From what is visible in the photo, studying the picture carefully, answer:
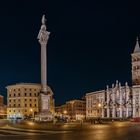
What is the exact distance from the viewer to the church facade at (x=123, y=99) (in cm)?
16862

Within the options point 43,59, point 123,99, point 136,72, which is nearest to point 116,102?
point 123,99

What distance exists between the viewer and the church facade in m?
169

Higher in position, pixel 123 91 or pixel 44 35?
pixel 44 35

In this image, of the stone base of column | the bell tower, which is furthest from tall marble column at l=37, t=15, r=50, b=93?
the bell tower

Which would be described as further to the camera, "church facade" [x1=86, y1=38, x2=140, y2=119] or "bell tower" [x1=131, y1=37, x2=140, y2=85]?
"bell tower" [x1=131, y1=37, x2=140, y2=85]

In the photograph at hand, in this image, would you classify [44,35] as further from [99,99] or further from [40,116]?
[99,99]

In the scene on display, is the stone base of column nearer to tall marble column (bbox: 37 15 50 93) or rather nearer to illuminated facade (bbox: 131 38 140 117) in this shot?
tall marble column (bbox: 37 15 50 93)

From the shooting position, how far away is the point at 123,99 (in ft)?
581

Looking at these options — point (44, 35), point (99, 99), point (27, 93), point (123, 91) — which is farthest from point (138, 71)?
point (44, 35)

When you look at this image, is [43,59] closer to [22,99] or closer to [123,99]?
[22,99]

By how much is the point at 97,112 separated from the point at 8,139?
165 m

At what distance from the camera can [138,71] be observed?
604 feet

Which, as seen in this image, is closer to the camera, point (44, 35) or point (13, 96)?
point (44, 35)

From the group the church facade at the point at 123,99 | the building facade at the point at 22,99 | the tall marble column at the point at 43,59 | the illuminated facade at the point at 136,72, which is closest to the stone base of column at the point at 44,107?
the tall marble column at the point at 43,59
